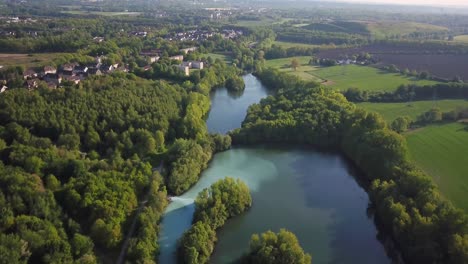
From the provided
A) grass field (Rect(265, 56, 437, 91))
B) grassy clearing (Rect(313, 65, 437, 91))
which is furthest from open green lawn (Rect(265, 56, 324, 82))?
grassy clearing (Rect(313, 65, 437, 91))

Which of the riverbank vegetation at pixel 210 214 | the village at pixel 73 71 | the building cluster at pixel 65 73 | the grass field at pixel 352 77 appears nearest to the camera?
the riverbank vegetation at pixel 210 214

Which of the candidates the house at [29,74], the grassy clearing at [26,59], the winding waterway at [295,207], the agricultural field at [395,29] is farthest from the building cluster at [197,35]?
the winding waterway at [295,207]

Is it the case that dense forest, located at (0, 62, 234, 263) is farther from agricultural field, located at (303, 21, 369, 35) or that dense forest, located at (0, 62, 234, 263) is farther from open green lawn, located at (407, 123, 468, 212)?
agricultural field, located at (303, 21, 369, 35)

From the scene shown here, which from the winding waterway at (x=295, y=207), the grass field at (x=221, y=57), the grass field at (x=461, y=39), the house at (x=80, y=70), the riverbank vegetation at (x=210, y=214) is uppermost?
the grass field at (x=461, y=39)

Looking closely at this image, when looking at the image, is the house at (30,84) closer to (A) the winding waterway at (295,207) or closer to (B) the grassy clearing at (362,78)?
(A) the winding waterway at (295,207)

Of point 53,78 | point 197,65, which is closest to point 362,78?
point 197,65

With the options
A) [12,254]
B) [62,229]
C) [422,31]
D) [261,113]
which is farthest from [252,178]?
[422,31]
